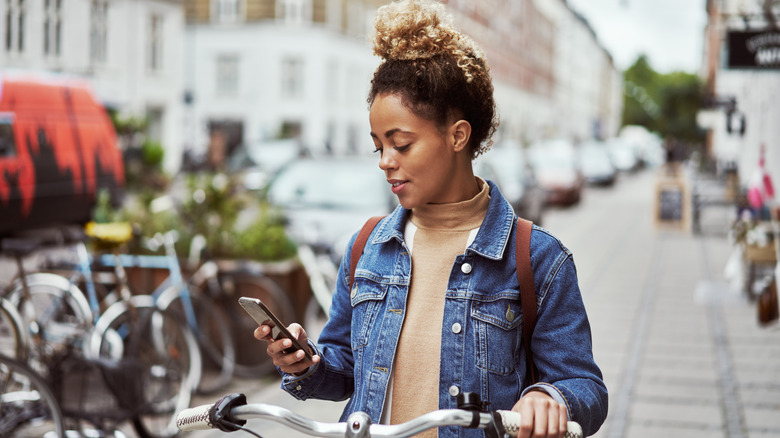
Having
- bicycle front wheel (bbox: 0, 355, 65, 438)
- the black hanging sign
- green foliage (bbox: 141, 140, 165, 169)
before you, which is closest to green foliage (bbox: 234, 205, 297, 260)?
bicycle front wheel (bbox: 0, 355, 65, 438)

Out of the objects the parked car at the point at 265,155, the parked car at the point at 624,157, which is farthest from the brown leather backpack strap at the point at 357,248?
the parked car at the point at 624,157

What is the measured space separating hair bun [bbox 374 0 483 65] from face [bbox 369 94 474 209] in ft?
0.36

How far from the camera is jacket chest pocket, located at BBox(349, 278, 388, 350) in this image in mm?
2062

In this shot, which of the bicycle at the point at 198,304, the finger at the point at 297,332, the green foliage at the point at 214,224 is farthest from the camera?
the green foliage at the point at 214,224

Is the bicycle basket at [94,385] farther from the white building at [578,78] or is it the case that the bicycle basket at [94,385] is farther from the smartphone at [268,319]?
the white building at [578,78]

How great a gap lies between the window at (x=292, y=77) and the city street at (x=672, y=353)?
79.9 feet

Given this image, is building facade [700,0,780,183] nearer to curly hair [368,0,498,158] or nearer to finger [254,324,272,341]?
curly hair [368,0,498,158]

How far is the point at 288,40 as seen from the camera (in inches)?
1473

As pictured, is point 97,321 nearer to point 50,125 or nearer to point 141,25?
point 50,125

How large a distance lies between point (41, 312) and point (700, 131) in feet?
142

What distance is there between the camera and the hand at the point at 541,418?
5.43ft

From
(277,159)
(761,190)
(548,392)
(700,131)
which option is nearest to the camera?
(548,392)

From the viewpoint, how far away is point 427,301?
2.02 metres

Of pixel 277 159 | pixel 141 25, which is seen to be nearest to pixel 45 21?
pixel 141 25
